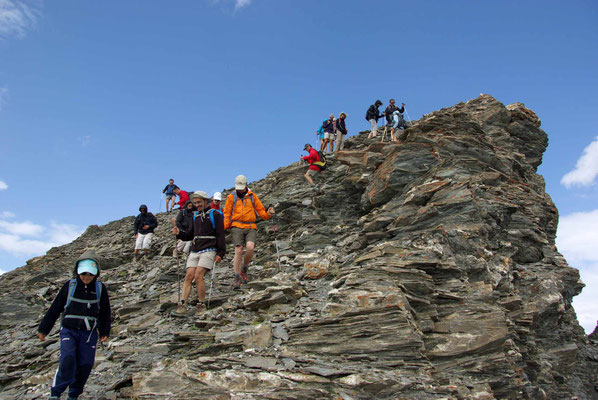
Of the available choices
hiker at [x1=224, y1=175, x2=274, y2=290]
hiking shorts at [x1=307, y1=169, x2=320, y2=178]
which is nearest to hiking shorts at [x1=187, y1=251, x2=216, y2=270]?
hiker at [x1=224, y1=175, x2=274, y2=290]

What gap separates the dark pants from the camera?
668 cm

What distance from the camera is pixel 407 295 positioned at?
30.4 feet

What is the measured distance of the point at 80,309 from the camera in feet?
23.3

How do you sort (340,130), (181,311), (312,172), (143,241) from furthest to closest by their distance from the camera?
(340,130) → (312,172) → (143,241) → (181,311)

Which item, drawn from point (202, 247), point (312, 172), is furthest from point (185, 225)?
point (312, 172)

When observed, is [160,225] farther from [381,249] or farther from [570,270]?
[570,270]

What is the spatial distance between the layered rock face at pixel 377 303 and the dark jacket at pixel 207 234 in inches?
71.3

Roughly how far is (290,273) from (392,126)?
1709 cm

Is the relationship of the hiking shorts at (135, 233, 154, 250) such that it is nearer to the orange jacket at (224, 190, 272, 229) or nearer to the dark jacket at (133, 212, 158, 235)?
the dark jacket at (133, 212, 158, 235)

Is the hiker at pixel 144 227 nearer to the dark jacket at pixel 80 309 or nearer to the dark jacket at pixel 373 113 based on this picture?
the dark jacket at pixel 80 309

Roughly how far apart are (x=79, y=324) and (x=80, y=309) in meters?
0.28

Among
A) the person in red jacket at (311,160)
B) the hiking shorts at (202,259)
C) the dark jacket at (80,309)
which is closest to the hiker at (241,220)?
the hiking shorts at (202,259)

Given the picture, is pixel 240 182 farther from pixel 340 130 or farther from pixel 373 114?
pixel 373 114

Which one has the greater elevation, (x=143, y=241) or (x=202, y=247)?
(x=143, y=241)
